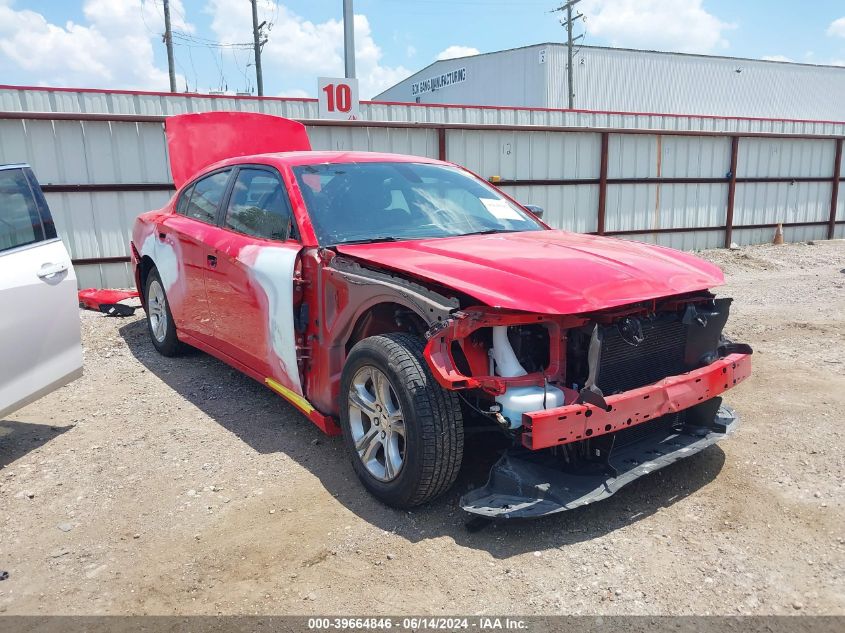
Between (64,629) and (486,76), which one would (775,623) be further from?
(486,76)

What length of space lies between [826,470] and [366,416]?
2479 mm

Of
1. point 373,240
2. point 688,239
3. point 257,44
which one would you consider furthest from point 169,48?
point 373,240

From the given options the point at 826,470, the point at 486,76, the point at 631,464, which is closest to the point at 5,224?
the point at 631,464

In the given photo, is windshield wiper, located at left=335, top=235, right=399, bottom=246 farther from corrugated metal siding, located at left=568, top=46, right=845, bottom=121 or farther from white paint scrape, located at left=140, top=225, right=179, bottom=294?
corrugated metal siding, located at left=568, top=46, right=845, bottom=121

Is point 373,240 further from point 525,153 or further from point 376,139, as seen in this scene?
point 525,153

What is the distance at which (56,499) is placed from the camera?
3.45m

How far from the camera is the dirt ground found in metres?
2.56

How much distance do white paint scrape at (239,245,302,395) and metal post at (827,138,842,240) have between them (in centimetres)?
1598

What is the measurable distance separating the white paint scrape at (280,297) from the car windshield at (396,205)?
0.26 meters

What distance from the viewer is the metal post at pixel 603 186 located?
1241 centimetres

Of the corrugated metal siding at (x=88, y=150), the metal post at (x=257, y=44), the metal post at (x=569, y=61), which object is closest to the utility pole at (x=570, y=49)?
the metal post at (x=569, y=61)

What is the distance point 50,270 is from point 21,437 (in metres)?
1.20

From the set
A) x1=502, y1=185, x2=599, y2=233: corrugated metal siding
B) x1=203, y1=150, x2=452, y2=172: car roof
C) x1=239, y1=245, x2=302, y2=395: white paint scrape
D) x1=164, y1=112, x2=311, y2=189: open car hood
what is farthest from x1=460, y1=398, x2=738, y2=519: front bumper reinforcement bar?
x1=502, y1=185, x2=599, y2=233: corrugated metal siding

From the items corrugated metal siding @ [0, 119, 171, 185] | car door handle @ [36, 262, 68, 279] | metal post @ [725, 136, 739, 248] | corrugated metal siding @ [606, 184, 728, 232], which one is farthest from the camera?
metal post @ [725, 136, 739, 248]
